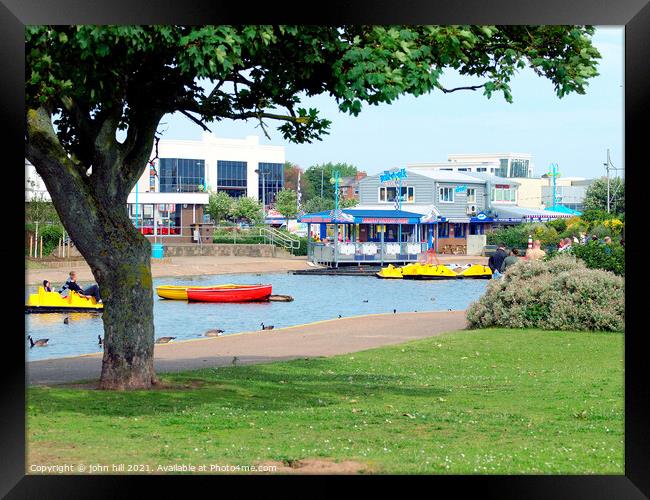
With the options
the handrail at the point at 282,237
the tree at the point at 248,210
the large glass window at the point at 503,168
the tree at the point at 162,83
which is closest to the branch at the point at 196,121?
the tree at the point at 162,83

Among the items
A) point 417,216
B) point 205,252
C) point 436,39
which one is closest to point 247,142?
point 205,252

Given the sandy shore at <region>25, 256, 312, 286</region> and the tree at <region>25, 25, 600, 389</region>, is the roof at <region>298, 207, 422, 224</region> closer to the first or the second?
the sandy shore at <region>25, 256, 312, 286</region>

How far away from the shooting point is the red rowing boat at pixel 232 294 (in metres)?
41.2

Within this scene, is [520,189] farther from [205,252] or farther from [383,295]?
[383,295]

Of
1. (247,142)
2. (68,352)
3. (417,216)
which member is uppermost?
(247,142)

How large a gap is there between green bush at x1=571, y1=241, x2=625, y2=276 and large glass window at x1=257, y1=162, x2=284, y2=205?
156 ft

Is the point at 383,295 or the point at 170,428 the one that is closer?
the point at 170,428

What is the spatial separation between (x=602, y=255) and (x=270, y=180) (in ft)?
168

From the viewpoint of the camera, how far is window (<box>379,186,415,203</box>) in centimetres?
6347

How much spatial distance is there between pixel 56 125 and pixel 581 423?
8.43m

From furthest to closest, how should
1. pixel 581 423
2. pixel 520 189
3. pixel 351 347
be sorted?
pixel 520 189 → pixel 351 347 → pixel 581 423

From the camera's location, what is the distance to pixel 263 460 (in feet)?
33.0

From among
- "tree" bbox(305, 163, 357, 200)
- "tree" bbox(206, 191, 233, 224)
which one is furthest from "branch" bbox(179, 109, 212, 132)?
"tree" bbox(305, 163, 357, 200)

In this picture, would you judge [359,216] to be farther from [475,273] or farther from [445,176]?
[475,273]
